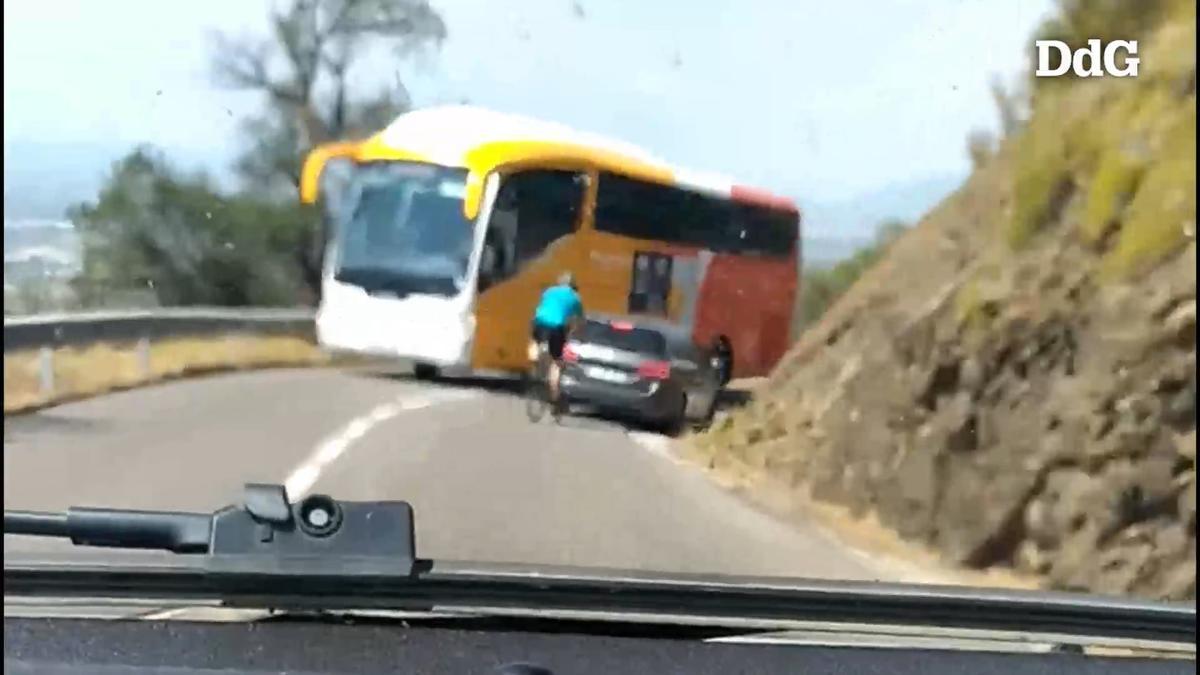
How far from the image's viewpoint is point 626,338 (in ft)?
13.6

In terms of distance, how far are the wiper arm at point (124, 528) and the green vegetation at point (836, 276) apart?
143 cm

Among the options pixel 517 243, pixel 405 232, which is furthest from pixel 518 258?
pixel 405 232

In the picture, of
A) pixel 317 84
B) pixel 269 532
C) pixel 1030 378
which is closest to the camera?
pixel 269 532

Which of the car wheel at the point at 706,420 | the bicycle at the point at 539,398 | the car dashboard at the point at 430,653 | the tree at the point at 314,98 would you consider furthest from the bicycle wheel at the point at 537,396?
the car dashboard at the point at 430,653

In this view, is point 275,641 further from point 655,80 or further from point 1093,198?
point 1093,198

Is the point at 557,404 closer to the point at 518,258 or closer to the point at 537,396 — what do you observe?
the point at 537,396

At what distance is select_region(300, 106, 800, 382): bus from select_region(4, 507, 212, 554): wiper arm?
0.71 metres

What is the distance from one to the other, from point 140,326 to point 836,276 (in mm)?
1516

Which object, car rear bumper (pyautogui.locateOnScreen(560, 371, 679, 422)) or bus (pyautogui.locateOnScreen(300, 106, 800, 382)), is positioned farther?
car rear bumper (pyautogui.locateOnScreen(560, 371, 679, 422))

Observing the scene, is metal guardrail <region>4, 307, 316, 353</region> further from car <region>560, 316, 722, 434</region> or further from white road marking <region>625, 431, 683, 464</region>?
white road marking <region>625, 431, 683, 464</region>

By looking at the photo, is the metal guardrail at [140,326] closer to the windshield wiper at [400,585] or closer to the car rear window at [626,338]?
the windshield wiper at [400,585]

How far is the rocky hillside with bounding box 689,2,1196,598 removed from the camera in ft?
13.8

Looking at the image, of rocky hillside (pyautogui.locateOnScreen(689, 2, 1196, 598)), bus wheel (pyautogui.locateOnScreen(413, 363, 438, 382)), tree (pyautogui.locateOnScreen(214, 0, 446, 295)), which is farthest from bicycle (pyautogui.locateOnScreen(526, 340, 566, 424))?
tree (pyautogui.locateOnScreen(214, 0, 446, 295))

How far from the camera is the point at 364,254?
411 cm
